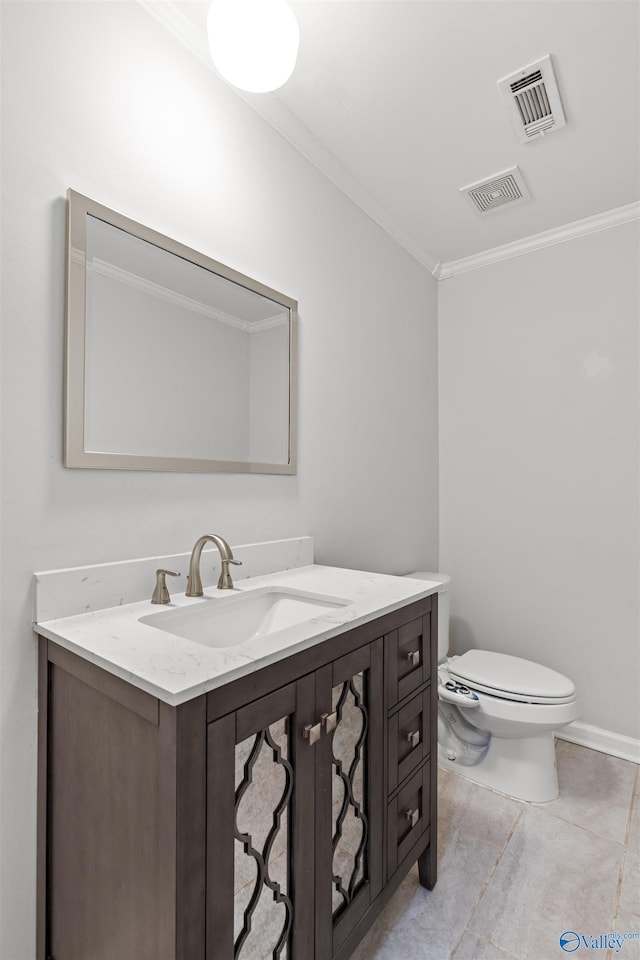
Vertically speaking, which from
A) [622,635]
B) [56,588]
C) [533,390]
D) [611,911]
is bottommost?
[611,911]

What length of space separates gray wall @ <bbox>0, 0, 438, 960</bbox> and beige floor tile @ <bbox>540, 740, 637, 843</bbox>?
112 centimetres

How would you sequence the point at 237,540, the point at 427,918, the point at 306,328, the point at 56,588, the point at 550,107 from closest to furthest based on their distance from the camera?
the point at 56,588 < the point at 427,918 < the point at 237,540 < the point at 550,107 < the point at 306,328

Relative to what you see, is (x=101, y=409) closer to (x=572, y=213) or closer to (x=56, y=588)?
(x=56, y=588)

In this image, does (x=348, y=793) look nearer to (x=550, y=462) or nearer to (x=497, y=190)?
(x=550, y=462)

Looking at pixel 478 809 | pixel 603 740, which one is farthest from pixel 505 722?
pixel 603 740

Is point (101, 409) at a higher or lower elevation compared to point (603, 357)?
lower

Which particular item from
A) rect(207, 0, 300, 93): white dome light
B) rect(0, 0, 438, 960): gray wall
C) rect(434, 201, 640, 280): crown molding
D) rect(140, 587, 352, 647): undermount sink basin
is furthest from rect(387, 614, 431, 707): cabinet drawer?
rect(434, 201, 640, 280): crown molding

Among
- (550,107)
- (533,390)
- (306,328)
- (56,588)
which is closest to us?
(56,588)

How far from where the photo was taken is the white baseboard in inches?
81.8

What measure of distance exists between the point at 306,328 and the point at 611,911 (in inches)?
78.0

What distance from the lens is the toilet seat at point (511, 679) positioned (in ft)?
5.75

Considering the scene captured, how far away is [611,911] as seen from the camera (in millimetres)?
1324

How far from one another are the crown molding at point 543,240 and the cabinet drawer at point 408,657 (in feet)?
6.53

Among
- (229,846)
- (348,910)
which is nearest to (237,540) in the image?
(229,846)
